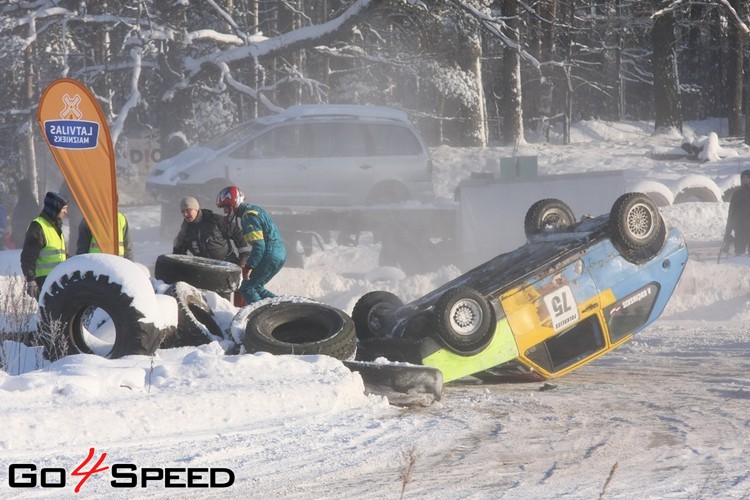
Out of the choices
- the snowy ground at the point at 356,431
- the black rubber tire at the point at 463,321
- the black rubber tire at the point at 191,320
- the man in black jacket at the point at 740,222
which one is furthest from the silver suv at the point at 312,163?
the black rubber tire at the point at 463,321

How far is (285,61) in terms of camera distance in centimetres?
2778

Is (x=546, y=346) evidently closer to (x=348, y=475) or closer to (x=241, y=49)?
(x=348, y=475)

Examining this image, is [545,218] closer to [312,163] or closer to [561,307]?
[561,307]

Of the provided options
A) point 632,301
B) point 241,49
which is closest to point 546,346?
point 632,301

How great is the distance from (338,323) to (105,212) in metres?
3.30

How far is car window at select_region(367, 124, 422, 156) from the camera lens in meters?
21.3

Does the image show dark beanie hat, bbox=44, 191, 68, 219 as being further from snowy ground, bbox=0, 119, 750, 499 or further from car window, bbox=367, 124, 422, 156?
car window, bbox=367, 124, 422, 156

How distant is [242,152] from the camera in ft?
67.4

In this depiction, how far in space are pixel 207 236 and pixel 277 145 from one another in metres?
9.23

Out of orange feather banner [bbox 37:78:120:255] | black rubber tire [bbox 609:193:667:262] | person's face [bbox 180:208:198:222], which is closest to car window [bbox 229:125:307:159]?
person's face [bbox 180:208:198:222]

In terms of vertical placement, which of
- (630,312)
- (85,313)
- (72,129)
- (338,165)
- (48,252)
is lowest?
(630,312)

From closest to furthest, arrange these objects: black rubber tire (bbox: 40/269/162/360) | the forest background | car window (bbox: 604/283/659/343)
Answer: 1. black rubber tire (bbox: 40/269/162/360)
2. car window (bbox: 604/283/659/343)
3. the forest background

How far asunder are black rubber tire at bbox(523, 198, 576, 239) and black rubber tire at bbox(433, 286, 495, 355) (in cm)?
191

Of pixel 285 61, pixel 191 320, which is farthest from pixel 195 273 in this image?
pixel 285 61
